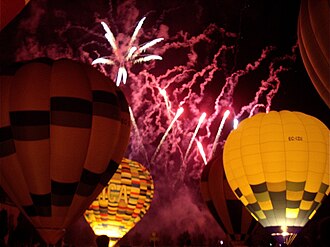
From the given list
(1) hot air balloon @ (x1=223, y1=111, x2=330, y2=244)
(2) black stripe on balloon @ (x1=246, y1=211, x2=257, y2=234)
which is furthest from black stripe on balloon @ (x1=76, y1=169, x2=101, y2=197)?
(2) black stripe on balloon @ (x1=246, y1=211, x2=257, y2=234)

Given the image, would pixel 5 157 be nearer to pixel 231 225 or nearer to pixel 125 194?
pixel 125 194

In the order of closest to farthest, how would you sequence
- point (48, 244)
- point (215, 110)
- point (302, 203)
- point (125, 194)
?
point (48, 244), point (302, 203), point (125, 194), point (215, 110)

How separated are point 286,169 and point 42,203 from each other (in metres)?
4.55

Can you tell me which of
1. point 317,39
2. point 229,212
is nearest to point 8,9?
point 317,39

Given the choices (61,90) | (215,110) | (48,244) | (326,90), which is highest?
(215,110)

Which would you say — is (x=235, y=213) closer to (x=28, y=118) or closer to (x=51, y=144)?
(x=51, y=144)

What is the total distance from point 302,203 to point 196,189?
11.9 m

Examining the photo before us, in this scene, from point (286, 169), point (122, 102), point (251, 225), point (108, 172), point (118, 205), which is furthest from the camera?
point (251, 225)

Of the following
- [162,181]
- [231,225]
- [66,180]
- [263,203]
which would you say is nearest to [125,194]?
[231,225]

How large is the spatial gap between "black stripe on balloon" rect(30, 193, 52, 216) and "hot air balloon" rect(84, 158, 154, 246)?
413cm

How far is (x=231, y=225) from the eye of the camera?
12.1 m

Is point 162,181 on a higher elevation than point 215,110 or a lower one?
lower

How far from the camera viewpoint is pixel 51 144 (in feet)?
24.1

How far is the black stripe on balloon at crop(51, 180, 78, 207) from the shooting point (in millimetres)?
7336
